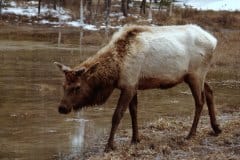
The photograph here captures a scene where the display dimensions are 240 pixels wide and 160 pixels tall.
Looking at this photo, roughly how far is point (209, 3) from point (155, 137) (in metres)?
75.3

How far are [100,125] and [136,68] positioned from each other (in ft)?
9.44

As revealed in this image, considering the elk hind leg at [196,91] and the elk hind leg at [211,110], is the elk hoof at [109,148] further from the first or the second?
the elk hind leg at [211,110]

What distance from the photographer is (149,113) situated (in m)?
13.3

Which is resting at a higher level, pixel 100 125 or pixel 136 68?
pixel 136 68

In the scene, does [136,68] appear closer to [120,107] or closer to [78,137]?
[120,107]

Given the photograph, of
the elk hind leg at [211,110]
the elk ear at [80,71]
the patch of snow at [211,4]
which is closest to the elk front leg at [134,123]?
the elk ear at [80,71]

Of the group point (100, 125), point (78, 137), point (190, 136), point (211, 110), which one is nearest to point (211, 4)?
point (100, 125)

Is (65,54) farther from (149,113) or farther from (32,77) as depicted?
(149,113)

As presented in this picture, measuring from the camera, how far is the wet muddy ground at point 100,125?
897 centimetres

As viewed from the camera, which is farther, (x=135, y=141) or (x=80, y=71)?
(x=135, y=141)

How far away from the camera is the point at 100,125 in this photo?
38.2 ft

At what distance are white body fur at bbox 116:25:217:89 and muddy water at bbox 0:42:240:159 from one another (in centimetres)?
154

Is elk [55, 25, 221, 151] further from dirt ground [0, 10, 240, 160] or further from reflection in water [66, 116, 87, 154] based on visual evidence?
reflection in water [66, 116, 87, 154]

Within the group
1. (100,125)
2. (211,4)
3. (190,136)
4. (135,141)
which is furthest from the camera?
(211,4)
